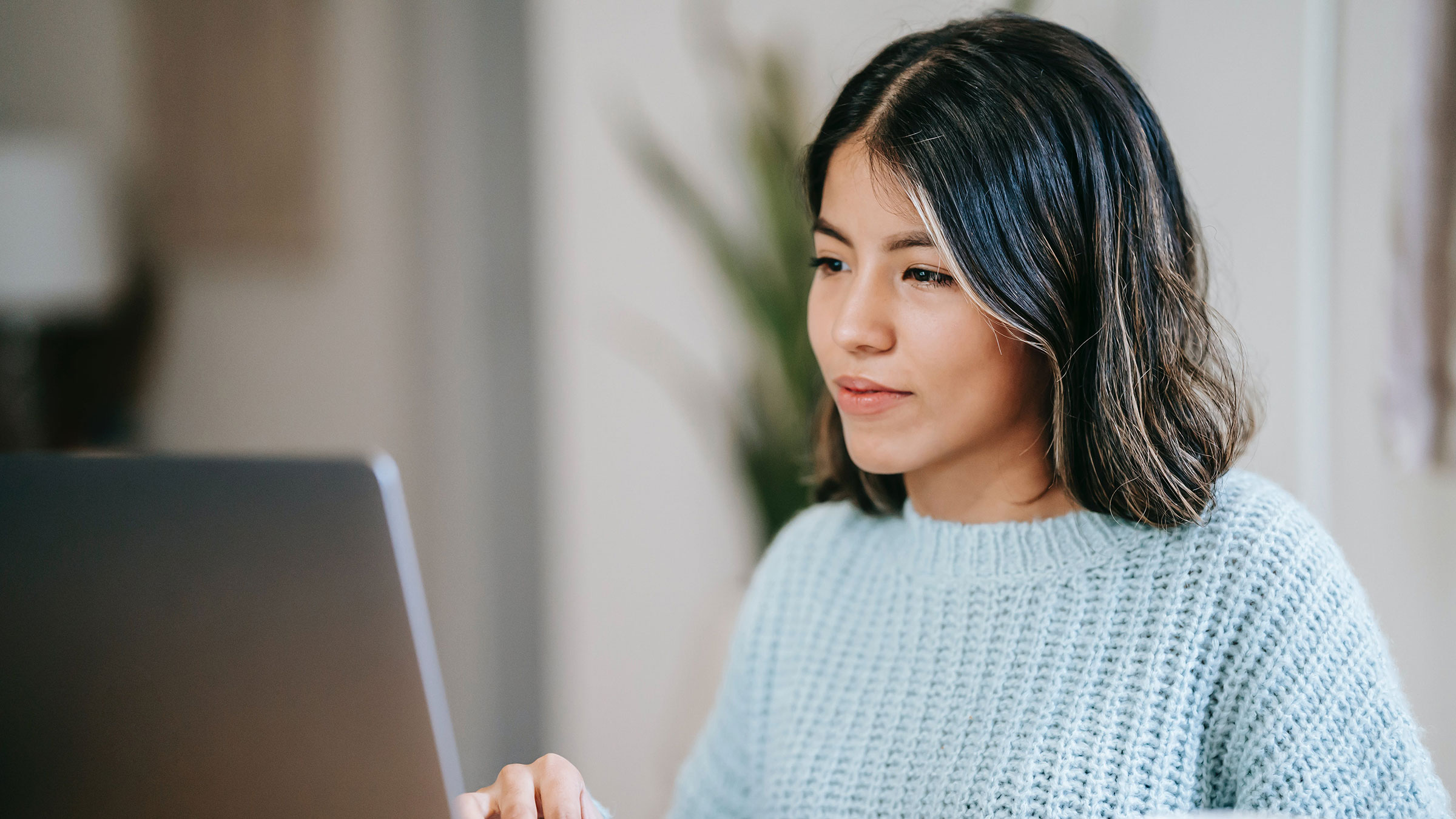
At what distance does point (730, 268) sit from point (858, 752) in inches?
36.7

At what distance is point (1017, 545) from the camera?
91cm

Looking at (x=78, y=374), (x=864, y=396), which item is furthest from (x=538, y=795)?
(x=78, y=374)

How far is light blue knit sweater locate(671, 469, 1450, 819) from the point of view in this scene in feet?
2.34

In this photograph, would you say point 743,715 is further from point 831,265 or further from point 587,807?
point 831,265

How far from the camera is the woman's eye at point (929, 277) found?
2.74ft

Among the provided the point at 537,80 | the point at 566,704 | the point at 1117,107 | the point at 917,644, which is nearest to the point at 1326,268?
the point at 1117,107

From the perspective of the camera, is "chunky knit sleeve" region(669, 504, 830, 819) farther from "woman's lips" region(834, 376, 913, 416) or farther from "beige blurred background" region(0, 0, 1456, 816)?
"beige blurred background" region(0, 0, 1456, 816)

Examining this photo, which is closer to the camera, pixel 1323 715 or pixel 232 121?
pixel 1323 715

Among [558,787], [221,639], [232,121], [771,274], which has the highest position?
[232,121]

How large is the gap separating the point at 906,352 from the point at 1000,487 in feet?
0.65

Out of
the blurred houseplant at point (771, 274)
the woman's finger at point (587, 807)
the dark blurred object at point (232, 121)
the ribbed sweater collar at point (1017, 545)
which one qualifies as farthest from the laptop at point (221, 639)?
the dark blurred object at point (232, 121)

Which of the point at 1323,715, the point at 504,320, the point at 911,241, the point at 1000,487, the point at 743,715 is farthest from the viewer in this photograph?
the point at 504,320

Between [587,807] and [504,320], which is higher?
[504,320]

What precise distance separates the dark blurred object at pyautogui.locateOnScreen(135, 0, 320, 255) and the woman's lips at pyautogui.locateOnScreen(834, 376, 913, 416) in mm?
1699
